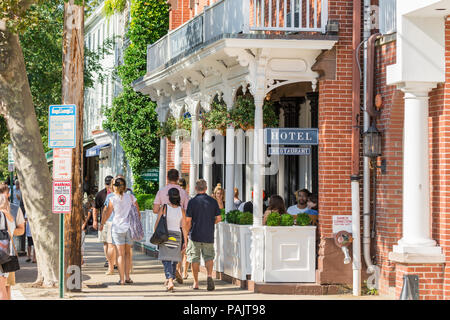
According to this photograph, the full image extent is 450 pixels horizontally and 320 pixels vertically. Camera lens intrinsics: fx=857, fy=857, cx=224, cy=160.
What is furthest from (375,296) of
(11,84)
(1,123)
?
(1,123)

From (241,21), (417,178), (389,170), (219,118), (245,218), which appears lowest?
(245,218)

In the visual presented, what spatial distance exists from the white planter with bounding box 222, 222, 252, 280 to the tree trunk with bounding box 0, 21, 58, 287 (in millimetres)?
3040

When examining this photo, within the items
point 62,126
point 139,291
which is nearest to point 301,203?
point 139,291

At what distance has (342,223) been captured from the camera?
45.2ft

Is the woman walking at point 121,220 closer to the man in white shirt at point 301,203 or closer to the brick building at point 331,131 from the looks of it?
the brick building at point 331,131

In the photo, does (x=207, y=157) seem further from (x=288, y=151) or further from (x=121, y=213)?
(x=288, y=151)

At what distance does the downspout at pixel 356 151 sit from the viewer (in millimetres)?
13594

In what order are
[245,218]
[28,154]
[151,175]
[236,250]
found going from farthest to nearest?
[151,175]
[236,250]
[245,218]
[28,154]

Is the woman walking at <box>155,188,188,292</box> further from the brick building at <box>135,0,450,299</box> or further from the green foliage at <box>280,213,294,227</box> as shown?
the green foliage at <box>280,213,294,227</box>

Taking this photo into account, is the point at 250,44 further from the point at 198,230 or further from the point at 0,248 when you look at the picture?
the point at 0,248

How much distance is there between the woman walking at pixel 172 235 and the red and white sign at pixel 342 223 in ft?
8.04

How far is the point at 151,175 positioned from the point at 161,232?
12.8 m

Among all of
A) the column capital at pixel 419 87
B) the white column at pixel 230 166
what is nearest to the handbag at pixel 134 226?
Result: the white column at pixel 230 166

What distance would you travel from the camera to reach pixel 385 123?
44.1 feet
